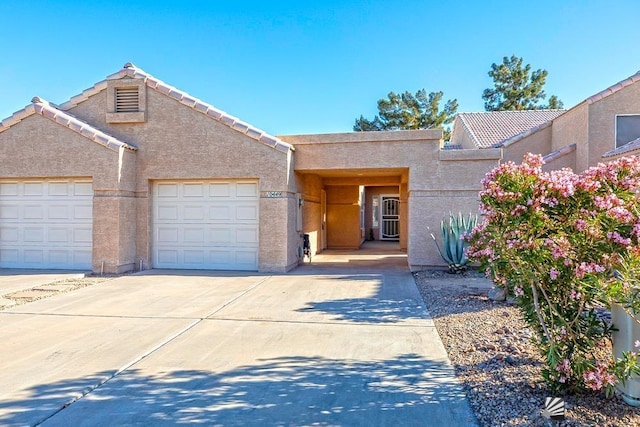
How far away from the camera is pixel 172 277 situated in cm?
1118

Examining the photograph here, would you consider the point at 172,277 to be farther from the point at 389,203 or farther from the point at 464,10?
the point at 389,203

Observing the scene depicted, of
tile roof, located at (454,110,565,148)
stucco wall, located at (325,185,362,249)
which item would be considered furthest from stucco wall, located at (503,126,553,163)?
stucco wall, located at (325,185,362,249)

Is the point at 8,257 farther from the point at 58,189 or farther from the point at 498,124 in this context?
the point at 498,124

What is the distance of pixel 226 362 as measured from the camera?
16.4 ft

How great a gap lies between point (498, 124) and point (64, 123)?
19.3 metres

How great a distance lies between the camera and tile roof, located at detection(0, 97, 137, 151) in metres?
11.6

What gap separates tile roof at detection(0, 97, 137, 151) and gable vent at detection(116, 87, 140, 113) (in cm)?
114

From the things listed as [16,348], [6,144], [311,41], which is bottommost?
[16,348]

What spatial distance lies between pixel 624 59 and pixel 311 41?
42.5 ft

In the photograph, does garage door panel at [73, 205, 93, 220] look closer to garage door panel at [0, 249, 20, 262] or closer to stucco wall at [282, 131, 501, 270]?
garage door panel at [0, 249, 20, 262]

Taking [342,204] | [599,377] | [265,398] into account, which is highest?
[342,204]

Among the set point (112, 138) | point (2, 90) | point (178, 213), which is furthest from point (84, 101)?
point (2, 90)

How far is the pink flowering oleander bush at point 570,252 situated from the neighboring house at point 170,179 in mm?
8197

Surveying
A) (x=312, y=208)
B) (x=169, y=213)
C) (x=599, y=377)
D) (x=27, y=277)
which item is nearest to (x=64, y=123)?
(x=169, y=213)
